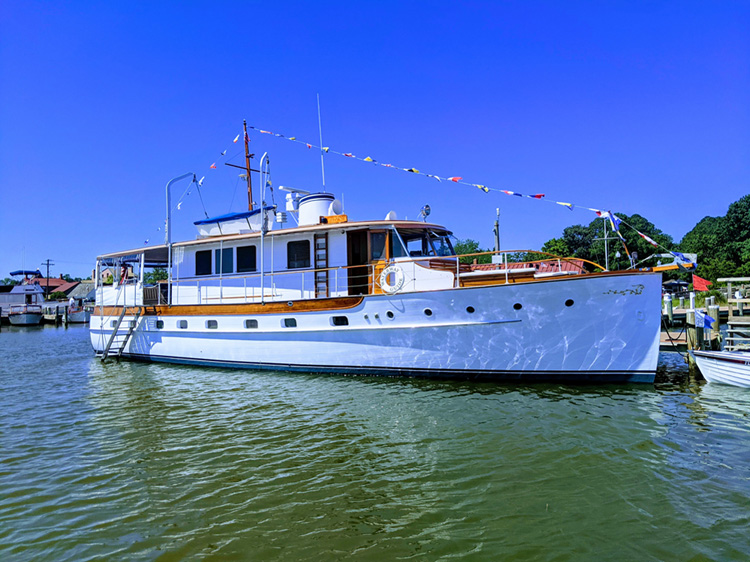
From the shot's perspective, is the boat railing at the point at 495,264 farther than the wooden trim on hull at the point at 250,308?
No

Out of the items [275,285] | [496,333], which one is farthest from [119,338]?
[496,333]

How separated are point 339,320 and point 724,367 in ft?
26.5

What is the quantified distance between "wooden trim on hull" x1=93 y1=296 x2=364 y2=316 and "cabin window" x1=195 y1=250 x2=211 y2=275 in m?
1.20

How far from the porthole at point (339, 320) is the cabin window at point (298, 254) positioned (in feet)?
6.24

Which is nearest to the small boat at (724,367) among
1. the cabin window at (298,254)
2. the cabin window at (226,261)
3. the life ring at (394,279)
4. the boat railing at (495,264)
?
the boat railing at (495,264)

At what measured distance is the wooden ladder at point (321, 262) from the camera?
448 inches

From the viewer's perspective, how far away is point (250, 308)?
1142 centimetres

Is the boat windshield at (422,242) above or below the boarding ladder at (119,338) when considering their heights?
above

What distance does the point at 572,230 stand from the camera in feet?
192

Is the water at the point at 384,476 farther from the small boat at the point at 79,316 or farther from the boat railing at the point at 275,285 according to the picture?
the small boat at the point at 79,316

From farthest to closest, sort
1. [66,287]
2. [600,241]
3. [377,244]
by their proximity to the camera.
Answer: [66,287] < [600,241] < [377,244]

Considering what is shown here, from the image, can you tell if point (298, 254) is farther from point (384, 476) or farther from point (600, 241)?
point (600, 241)

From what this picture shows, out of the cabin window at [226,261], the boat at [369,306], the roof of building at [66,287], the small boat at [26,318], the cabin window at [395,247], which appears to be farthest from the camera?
the roof of building at [66,287]

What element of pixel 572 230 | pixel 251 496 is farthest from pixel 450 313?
pixel 572 230
